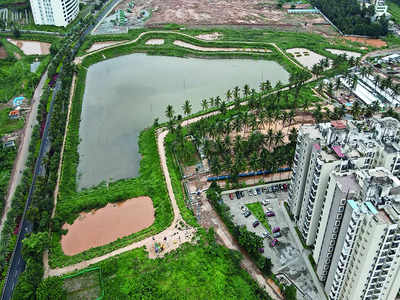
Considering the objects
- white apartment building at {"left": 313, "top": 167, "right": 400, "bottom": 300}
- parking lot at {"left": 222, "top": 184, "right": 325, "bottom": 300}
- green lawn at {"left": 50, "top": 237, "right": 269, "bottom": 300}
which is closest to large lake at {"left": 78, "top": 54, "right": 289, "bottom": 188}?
parking lot at {"left": 222, "top": 184, "right": 325, "bottom": 300}

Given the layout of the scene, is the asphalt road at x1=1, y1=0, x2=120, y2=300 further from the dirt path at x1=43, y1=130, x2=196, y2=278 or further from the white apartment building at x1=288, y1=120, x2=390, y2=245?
the white apartment building at x1=288, y1=120, x2=390, y2=245

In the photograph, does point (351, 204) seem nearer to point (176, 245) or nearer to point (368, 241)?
point (368, 241)

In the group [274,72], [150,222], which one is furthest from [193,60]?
[150,222]

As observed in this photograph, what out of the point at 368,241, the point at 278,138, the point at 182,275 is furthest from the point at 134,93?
the point at 368,241

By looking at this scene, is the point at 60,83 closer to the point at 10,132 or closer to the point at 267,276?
the point at 10,132

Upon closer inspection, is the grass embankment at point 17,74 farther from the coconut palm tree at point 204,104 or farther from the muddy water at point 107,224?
the muddy water at point 107,224

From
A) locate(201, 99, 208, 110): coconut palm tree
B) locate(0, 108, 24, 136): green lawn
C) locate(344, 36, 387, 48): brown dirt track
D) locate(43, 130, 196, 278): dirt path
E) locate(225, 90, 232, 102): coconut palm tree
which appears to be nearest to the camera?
locate(43, 130, 196, 278): dirt path

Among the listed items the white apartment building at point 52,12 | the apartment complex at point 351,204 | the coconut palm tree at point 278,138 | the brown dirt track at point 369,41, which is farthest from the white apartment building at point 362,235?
the white apartment building at point 52,12
